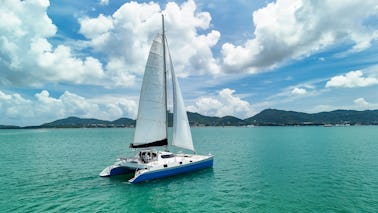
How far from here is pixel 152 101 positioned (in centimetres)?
2511

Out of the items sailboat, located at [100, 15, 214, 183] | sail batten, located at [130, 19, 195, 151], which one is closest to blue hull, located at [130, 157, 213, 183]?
sailboat, located at [100, 15, 214, 183]

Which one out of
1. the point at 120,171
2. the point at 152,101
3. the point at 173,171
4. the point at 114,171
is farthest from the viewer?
the point at 152,101

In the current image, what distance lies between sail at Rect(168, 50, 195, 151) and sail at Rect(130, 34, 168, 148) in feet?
7.41

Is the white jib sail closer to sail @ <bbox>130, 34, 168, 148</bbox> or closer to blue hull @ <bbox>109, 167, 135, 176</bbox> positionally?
sail @ <bbox>130, 34, 168, 148</bbox>

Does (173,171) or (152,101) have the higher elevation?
(152,101)

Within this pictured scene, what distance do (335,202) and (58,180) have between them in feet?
82.8

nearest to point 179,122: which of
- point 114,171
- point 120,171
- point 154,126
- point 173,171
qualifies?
point 154,126

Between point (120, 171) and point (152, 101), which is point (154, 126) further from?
point (120, 171)

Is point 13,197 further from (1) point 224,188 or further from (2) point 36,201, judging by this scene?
(1) point 224,188

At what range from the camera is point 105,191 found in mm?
19344

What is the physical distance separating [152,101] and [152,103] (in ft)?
0.74

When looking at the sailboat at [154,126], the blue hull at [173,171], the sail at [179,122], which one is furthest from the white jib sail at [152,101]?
the blue hull at [173,171]

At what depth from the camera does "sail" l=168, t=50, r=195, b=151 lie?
91.0 feet

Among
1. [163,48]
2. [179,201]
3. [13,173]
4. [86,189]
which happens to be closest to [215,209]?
[179,201]
